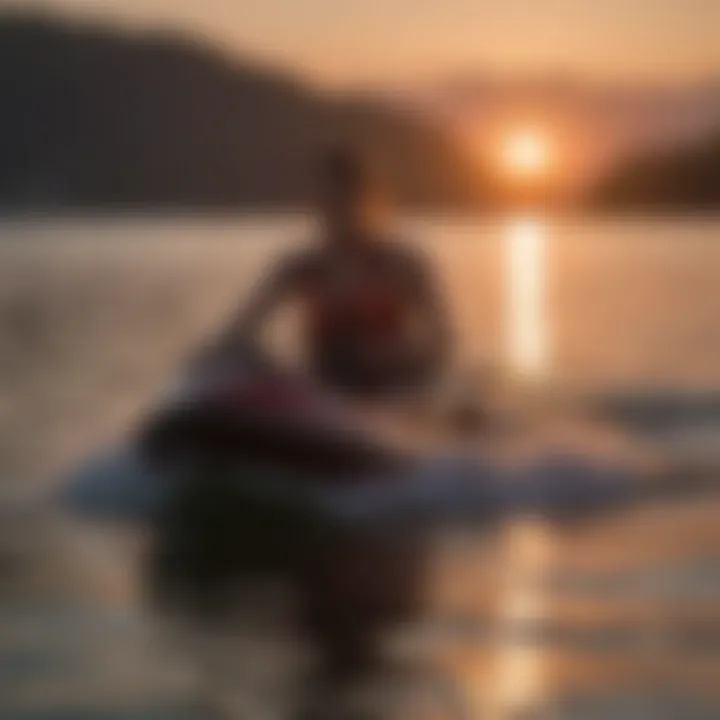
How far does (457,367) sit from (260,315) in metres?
0.20

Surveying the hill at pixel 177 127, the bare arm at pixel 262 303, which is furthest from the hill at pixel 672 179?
the bare arm at pixel 262 303

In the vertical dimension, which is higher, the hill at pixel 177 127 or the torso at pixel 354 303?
the hill at pixel 177 127

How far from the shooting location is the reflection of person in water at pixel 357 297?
1.27m

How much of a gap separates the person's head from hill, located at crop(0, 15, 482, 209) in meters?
0.02

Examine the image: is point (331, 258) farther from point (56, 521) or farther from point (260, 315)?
point (56, 521)

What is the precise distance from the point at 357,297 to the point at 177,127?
0.80ft

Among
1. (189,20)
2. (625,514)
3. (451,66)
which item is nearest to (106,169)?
(189,20)


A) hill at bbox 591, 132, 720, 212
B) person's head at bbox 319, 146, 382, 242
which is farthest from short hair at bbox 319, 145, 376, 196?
hill at bbox 591, 132, 720, 212

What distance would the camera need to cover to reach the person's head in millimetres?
1271

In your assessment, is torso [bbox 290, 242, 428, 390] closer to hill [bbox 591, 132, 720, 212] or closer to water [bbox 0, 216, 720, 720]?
water [bbox 0, 216, 720, 720]

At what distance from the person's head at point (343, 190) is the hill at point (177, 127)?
16mm

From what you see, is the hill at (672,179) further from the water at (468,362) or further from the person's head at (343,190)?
the person's head at (343,190)

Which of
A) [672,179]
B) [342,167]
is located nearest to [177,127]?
[342,167]

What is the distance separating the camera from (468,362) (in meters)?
1.30
